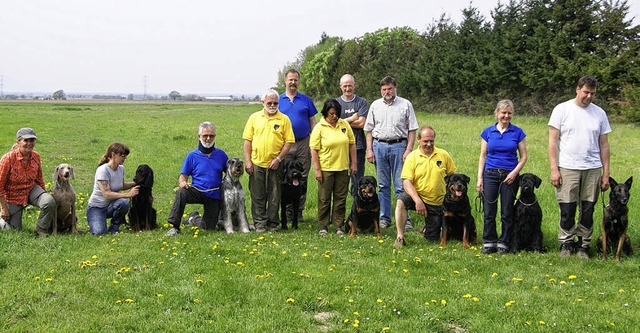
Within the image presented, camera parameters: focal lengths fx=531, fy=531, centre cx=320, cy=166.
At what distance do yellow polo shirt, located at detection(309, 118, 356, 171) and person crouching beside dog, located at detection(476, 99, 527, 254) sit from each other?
204 cm

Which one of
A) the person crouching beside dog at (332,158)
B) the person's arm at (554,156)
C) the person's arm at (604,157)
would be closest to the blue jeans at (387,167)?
the person crouching beside dog at (332,158)

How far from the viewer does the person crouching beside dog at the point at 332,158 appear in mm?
8055

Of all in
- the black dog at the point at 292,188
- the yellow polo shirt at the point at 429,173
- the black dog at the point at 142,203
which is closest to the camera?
the yellow polo shirt at the point at 429,173

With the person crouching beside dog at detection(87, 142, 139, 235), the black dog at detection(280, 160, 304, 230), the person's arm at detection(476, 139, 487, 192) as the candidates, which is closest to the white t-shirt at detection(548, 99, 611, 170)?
the person's arm at detection(476, 139, 487, 192)

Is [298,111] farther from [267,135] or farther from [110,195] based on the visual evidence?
[110,195]

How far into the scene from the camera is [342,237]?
7.95 m

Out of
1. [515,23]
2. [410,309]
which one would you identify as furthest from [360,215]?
[515,23]

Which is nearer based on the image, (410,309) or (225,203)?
(410,309)

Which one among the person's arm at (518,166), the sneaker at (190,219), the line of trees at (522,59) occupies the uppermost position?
the line of trees at (522,59)

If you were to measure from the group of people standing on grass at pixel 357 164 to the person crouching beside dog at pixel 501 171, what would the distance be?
14mm

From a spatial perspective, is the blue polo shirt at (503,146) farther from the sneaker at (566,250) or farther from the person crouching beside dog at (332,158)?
the person crouching beside dog at (332,158)

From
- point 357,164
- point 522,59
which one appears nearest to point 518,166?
point 357,164

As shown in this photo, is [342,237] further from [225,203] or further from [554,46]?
[554,46]

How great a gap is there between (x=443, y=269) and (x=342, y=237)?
2.02 metres
